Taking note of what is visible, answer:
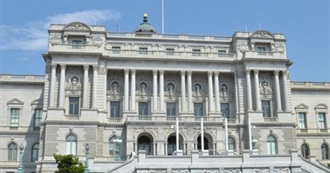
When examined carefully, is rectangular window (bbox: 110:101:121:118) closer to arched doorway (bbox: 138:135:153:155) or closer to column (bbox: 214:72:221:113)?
arched doorway (bbox: 138:135:153:155)

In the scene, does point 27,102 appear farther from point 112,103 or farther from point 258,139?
point 258,139

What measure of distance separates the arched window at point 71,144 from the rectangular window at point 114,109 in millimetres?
6221

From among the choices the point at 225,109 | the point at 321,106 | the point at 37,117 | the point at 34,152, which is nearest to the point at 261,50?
the point at 225,109

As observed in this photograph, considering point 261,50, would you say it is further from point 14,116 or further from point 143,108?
point 14,116

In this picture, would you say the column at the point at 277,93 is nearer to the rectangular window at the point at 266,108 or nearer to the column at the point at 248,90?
the rectangular window at the point at 266,108

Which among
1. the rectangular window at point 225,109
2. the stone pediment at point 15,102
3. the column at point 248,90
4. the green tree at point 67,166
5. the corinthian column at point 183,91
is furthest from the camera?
the stone pediment at point 15,102

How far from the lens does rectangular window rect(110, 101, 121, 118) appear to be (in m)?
56.9

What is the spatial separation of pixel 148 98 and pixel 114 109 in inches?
182

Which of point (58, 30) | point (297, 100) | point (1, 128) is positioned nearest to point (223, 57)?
point (297, 100)

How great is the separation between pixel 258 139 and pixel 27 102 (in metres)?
31.8

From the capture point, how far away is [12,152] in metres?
60.2

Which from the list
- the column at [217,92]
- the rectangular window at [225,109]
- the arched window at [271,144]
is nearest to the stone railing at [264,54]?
the column at [217,92]

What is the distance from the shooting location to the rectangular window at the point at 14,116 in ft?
201

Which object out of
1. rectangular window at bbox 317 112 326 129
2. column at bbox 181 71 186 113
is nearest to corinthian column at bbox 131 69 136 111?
column at bbox 181 71 186 113
